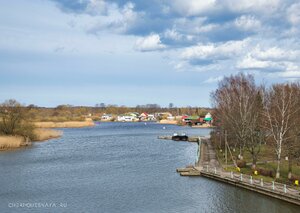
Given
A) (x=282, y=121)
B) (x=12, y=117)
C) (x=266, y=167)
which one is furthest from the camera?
(x=12, y=117)

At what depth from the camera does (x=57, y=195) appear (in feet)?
Answer: 137

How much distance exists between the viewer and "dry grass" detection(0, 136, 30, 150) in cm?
8469

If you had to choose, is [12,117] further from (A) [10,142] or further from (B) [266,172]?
(B) [266,172]

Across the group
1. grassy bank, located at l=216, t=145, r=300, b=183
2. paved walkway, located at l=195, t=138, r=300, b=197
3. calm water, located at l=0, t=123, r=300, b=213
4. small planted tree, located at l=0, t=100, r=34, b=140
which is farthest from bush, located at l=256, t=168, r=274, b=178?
small planted tree, located at l=0, t=100, r=34, b=140

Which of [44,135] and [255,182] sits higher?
[44,135]

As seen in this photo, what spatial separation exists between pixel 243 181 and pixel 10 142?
5988cm

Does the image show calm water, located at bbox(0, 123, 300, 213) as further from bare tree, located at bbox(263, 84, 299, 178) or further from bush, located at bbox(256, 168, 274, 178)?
bare tree, located at bbox(263, 84, 299, 178)

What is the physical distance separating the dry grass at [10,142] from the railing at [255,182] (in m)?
50.3

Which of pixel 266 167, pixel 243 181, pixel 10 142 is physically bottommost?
pixel 243 181

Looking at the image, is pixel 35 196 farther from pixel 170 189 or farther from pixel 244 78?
pixel 244 78

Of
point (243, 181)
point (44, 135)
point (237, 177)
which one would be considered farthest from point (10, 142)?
point (243, 181)

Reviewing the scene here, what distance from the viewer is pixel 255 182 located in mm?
42750

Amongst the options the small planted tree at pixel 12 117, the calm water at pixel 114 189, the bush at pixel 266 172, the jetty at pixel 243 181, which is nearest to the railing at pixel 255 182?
the jetty at pixel 243 181

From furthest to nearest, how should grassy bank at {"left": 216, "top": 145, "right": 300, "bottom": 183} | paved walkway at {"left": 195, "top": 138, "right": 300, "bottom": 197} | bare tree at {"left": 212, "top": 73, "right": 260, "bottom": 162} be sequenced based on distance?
bare tree at {"left": 212, "top": 73, "right": 260, "bottom": 162}
grassy bank at {"left": 216, "top": 145, "right": 300, "bottom": 183}
paved walkway at {"left": 195, "top": 138, "right": 300, "bottom": 197}
